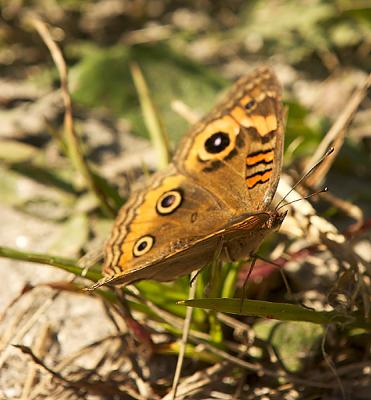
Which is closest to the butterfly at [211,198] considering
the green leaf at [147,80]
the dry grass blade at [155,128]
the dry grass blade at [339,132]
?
the dry grass blade at [155,128]

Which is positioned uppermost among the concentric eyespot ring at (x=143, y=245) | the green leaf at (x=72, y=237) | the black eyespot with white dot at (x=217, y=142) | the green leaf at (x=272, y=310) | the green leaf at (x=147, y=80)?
the green leaf at (x=147, y=80)

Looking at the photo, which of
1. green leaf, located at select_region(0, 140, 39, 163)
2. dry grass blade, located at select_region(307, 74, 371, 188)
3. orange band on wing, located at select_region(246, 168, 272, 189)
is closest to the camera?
orange band on wing, located at select_region(246, 168, 272, 189)

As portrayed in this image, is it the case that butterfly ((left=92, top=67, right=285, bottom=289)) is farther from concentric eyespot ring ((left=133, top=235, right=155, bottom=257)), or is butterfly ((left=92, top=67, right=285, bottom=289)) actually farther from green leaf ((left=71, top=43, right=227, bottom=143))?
→ green leaf ((left=71, top=43, right=227, bottom=143))

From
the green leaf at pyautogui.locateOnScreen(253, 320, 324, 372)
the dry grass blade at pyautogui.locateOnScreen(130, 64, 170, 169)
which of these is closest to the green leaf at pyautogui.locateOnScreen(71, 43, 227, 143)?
the dry grass blade at pyautogui.locateOnScreen(130, 64, 170, 169)

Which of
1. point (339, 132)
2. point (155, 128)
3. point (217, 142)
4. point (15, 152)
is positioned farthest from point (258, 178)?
point (15, 152)

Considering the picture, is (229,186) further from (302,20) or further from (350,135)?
(302,20)

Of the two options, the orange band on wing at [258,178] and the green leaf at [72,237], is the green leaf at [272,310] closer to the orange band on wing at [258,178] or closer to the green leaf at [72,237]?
the orange band on wing at [258,178]

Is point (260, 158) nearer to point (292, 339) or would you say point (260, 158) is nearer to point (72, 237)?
point (292, 339)

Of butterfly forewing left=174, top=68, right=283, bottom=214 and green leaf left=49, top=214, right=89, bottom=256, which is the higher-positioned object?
green leaf left=49, top=214, right=89, bottom=256
